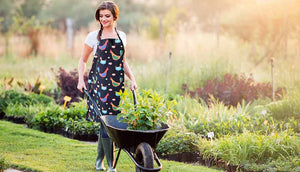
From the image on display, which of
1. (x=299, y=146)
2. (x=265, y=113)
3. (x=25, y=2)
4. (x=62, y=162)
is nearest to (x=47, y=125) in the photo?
(x=62, y=162)

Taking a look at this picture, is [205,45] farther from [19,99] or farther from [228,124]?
[228,124]

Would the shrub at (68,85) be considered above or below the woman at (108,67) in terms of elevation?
below

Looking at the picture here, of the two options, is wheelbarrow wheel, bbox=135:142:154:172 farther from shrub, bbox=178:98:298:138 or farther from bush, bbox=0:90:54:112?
bush, bbox=0:90:54:112

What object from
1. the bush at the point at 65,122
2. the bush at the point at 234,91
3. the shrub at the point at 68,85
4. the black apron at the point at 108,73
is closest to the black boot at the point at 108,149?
the black apron at the point at 108,73

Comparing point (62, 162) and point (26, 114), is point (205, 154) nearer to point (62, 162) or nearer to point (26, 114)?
point (62, 162)

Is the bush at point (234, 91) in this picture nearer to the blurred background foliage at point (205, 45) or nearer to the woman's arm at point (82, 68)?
the blurred background foliage at point (205, 45)

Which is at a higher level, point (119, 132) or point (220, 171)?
point (119, 132)

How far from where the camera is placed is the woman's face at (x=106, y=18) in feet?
13.6

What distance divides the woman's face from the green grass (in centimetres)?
151

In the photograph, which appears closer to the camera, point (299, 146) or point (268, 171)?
point (268, 171)

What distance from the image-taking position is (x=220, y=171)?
14.7ft

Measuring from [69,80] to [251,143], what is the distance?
4.66 m

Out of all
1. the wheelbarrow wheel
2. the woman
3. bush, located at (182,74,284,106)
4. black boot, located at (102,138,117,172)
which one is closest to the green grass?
black boot, located at (102,138,117,172)

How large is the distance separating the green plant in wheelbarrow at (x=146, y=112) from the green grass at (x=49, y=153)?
37.3 inches
